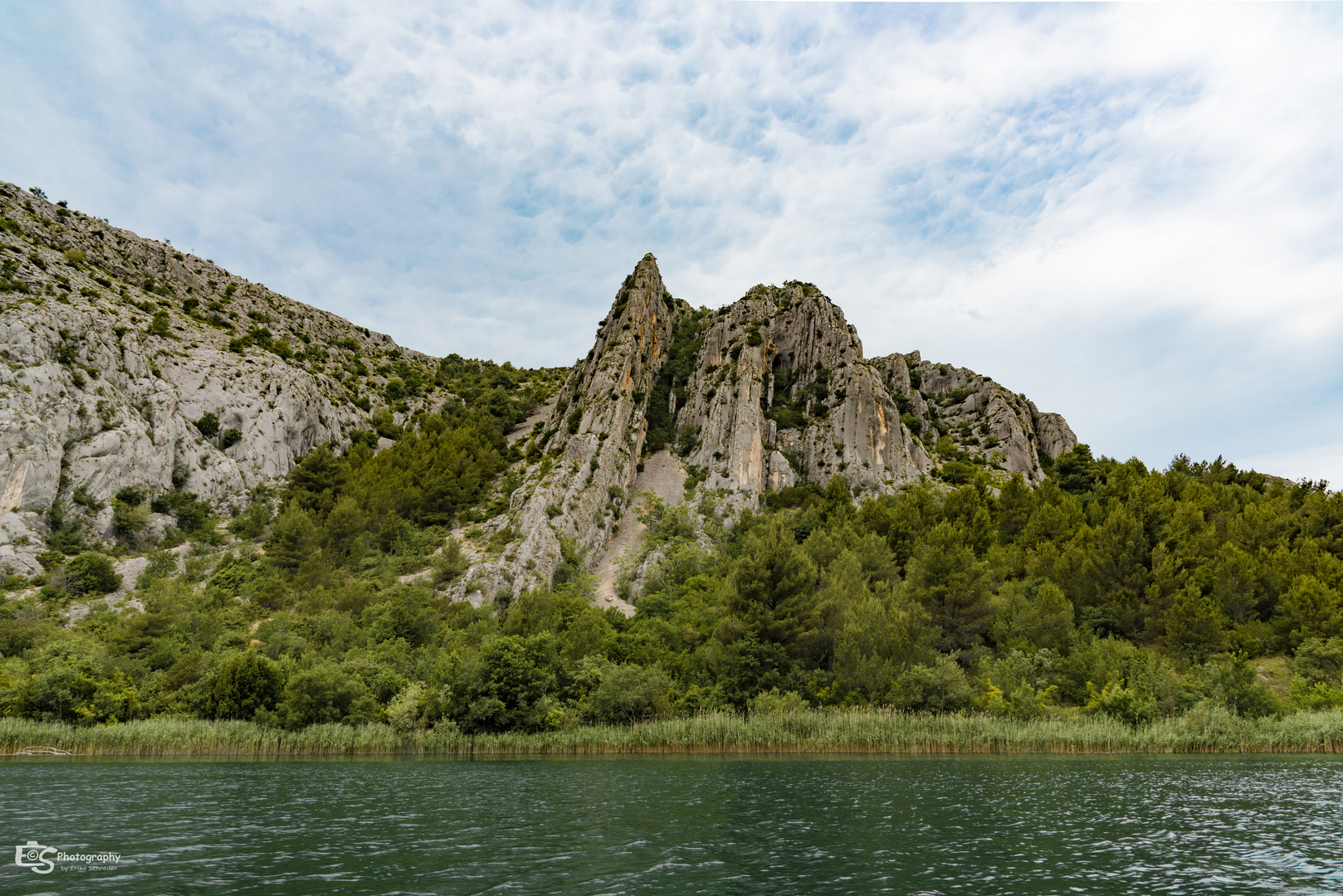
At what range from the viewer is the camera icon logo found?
14.4 m

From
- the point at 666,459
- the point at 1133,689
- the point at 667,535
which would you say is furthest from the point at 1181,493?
the point at 666,459

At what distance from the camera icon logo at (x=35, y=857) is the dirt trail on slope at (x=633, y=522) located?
64751mm

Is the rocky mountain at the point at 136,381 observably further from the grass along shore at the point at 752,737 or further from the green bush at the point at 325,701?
the green bush at the point at 325,701

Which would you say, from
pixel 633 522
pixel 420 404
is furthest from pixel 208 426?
pixel 633 522

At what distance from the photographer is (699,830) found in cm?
1886

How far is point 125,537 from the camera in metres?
81.7

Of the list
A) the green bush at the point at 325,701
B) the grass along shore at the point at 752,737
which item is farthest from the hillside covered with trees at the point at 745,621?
the grass along shore at the point at 752,737

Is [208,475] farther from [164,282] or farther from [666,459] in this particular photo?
[666,459]

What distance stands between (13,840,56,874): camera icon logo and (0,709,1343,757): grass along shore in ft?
108

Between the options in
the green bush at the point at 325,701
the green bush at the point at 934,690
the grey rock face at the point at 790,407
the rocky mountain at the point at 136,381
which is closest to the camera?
the green bush at the point at 934,690

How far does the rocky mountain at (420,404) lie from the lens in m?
82.5

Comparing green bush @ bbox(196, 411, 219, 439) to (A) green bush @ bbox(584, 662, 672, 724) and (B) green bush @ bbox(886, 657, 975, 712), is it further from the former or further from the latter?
(B) green bush @ bbox(886, 657, 975, 712)

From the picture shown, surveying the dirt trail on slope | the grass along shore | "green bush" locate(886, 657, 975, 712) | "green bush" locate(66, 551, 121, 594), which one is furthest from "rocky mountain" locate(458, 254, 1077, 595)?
"green bush" locate(886, 657, 975, 712)

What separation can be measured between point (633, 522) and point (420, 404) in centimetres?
6070
